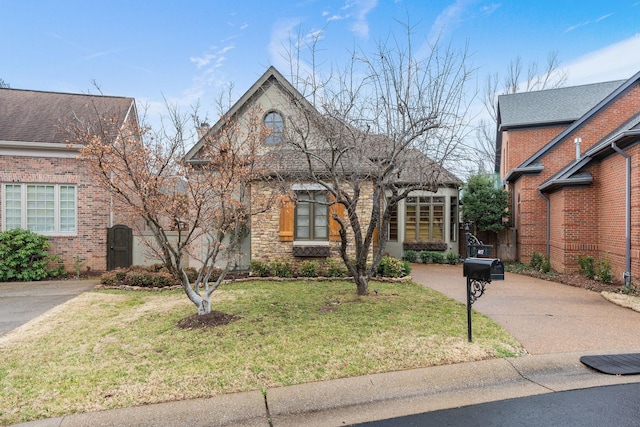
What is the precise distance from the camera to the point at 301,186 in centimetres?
1101

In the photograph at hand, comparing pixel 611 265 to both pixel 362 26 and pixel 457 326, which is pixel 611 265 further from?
pixel 362 26

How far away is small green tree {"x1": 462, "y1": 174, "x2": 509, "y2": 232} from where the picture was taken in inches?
620

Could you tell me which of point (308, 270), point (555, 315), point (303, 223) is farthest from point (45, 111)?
point (555, 315)

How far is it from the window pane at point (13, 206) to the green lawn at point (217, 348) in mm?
6448

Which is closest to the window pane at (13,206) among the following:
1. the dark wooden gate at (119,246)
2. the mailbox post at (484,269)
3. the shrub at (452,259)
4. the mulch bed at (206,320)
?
the dark wooden gate at (119,246)

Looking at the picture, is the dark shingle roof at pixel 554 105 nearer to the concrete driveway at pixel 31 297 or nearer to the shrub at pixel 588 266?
the shrub at pixel 588 266

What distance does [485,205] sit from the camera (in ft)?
51.5

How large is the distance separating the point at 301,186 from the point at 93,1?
882cm

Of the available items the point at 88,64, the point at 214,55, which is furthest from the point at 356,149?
the point at 88,64

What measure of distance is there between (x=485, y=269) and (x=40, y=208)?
13919 millimetres

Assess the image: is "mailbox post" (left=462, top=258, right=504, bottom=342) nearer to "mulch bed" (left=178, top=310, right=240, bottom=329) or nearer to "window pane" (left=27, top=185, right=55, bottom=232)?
"mulch bed" (left=178, top=310, right=240, bottom=329)

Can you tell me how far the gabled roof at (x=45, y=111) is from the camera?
1204 centimetres

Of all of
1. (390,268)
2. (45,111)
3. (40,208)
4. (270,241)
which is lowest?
(390,268)

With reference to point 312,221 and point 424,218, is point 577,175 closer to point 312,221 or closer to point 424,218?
point 424,218
